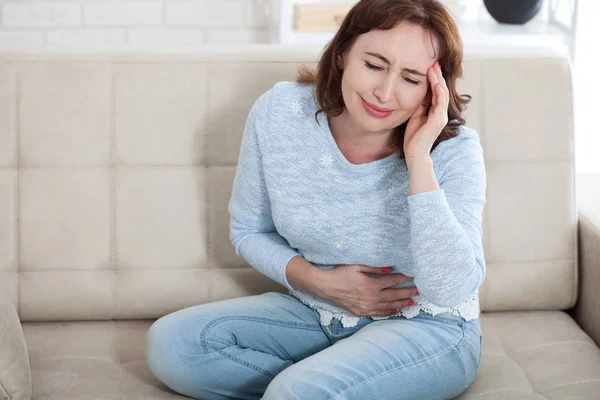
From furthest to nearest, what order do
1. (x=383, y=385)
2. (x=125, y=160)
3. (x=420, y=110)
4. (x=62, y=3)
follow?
(x=62, y=3)
(x=125, y=160)
(x=420, y=110)
(x=383, y=385)

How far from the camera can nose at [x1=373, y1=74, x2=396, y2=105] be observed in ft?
5.21

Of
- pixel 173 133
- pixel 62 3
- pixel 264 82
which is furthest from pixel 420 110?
pixel 62 3

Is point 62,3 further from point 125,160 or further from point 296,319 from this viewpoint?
point 296,319

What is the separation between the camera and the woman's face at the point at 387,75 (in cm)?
158

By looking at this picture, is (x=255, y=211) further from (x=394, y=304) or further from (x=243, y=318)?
(x=394, y=304)

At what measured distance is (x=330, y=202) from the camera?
5.71ft

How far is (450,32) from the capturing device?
159 centimetres

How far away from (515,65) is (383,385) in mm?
794

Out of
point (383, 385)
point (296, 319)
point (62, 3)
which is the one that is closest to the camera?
point (383, 385)

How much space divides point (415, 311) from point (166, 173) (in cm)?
60

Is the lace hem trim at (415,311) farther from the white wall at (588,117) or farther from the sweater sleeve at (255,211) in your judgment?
the white wall at (588,117)

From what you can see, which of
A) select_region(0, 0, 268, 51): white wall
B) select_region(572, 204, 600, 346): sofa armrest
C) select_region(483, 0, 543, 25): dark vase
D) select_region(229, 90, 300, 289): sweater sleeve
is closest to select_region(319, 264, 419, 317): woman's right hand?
select_region(229, 90, 300, 289): sweater sleeve

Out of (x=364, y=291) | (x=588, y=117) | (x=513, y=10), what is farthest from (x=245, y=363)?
(x=588, y=117)

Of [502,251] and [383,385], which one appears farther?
[502,251]
